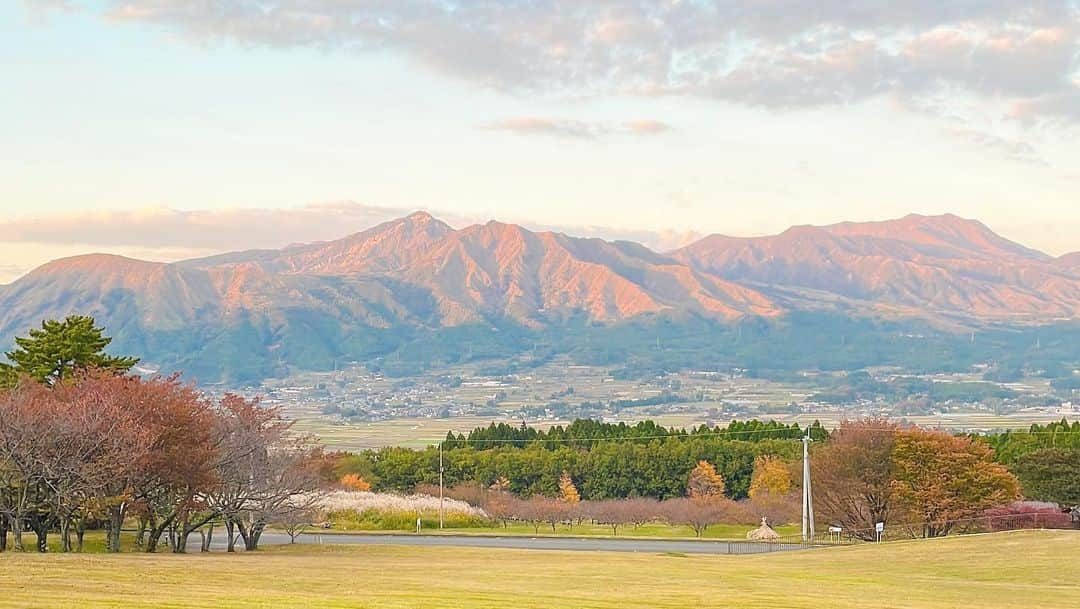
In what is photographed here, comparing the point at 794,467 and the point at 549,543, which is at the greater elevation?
the point at 794,467

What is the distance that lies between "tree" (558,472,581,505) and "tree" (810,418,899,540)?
20.8 m

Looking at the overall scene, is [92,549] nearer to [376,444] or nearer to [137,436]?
[137,436]

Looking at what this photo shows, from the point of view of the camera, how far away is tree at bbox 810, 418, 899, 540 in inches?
2594

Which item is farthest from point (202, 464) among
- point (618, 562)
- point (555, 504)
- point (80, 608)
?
point (555, 504)

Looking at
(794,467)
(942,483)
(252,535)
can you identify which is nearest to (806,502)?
(942,483)

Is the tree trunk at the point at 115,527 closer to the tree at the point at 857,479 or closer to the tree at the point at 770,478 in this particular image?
the tree at the point at 857,479

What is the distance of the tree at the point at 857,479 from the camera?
2594 inches

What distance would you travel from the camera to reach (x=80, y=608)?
68.3 ft

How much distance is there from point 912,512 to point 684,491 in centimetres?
2323

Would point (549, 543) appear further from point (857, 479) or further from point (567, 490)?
point (567, 490)

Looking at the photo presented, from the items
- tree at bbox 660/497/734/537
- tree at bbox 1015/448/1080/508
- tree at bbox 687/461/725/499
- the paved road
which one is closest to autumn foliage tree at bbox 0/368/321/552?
the paved road

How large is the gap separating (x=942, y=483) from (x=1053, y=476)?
27.8ft

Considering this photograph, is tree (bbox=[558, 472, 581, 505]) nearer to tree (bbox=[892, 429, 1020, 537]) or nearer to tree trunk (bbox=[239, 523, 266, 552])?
tree (bbox=[892, 429, 1020, 537])

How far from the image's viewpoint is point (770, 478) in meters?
81.1
